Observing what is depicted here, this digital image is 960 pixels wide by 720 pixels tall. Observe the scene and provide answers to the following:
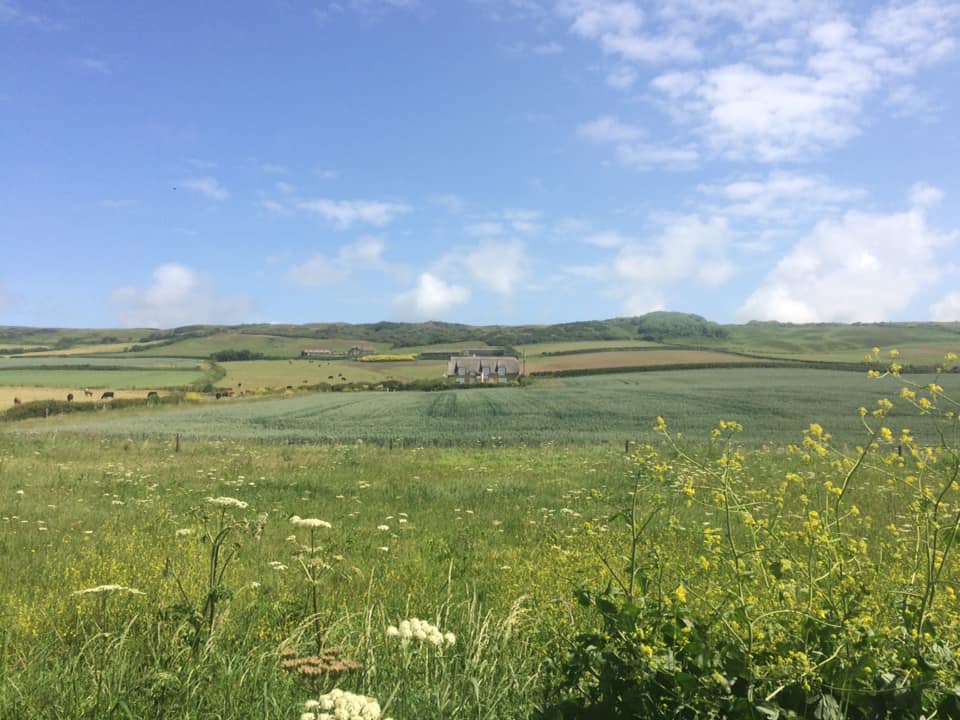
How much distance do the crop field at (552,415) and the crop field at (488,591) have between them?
16473mm

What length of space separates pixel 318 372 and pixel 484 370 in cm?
2551

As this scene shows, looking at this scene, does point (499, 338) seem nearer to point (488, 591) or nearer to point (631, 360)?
point (631, 360)

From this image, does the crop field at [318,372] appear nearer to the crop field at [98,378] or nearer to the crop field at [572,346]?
the crop field at [98,378]

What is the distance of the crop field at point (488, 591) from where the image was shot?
276 cm

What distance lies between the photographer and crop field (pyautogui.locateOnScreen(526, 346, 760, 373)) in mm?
83713

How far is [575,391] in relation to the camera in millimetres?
60688

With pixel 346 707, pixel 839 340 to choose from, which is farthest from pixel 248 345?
pixel 346 707

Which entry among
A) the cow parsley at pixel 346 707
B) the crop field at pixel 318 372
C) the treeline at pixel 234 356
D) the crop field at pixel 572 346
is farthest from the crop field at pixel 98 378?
the cow parsley at pixel 346 707

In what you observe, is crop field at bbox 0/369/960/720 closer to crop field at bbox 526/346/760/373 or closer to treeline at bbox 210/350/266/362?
crop field at bbox 526/346/760/373

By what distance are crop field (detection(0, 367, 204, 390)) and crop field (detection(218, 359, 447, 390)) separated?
6.21 meters

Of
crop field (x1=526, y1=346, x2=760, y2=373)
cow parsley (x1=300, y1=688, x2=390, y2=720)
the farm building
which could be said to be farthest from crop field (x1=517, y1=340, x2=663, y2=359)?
cow parsley (x1=300, y1=688, x2=390, y2=720)

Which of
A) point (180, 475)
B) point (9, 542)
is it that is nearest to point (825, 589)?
point (9, 542)

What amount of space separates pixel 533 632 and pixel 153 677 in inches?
103

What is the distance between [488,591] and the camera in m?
6.61
